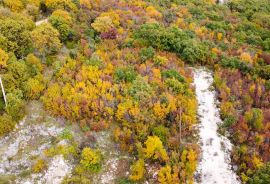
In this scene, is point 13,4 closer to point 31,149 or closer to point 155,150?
point 31,149

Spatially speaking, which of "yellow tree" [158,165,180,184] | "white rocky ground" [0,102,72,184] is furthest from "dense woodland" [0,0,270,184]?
"white rocky ground" [0,102,72,184]

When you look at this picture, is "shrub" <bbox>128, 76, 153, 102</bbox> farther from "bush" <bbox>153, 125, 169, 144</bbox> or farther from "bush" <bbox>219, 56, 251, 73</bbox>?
"bush" <bbox>219, 56, 251, 73</bbox>

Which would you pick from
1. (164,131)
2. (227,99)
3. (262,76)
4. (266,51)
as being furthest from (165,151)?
(266,51)

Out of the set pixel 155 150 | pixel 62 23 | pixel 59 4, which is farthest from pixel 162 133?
pixel 59 4

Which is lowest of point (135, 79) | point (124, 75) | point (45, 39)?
point (135, 79)

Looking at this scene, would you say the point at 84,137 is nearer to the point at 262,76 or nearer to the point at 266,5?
the point at 262,76
